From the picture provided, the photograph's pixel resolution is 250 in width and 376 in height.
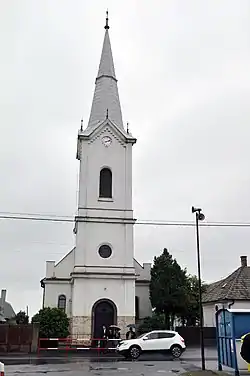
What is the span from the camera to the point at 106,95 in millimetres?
44594

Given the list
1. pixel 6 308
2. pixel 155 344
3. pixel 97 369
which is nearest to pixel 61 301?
pixel 155 344

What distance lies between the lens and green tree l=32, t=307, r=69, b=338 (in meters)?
35.3

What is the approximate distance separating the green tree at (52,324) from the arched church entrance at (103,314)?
2416mm

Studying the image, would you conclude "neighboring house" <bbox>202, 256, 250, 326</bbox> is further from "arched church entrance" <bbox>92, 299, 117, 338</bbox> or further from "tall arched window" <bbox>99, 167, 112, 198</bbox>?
"tall arched window" <bbox>99, 167, 112, 198</bbox>

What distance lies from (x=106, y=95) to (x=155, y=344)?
946 inches

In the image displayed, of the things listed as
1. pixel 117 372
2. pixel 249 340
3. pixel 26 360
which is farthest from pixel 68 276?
pixel 249 340

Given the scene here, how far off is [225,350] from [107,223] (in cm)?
2140

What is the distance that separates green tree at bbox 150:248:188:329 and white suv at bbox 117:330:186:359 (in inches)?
427

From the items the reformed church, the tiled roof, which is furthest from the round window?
the tiled roof

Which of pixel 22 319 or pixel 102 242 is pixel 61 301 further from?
pixel 22 319

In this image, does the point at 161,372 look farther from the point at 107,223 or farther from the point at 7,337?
the point at 107,223

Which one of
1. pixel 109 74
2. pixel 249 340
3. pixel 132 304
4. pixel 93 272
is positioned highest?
pixel 109 74

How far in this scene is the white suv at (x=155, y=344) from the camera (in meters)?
28.5

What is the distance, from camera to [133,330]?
35.4 meters
